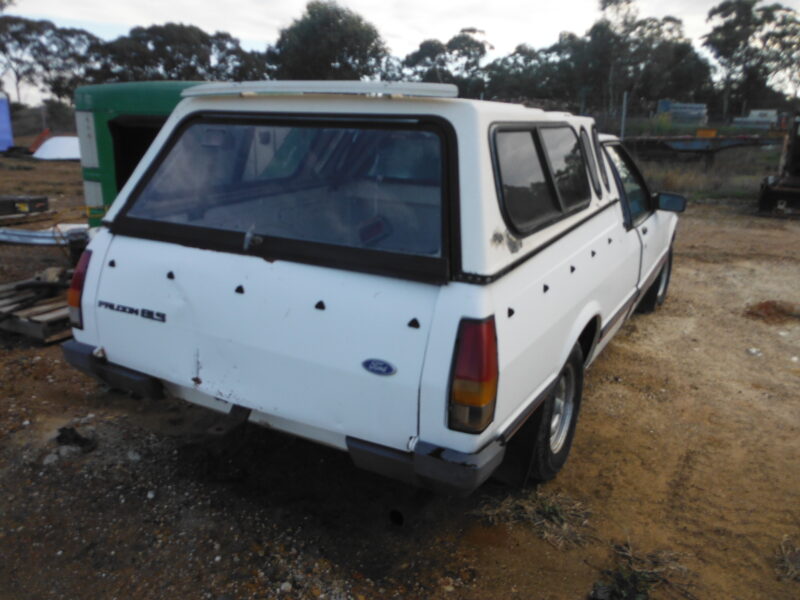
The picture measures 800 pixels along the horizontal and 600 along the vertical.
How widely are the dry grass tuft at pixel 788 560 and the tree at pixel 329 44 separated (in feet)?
133

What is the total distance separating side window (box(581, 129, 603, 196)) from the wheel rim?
4.23ft

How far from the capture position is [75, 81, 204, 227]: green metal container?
21.9 ft

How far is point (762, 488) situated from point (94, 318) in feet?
11.7

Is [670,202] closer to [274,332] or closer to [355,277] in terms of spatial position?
[355,277]

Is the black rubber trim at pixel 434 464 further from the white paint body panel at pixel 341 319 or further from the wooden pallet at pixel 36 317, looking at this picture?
the wooden pallet at pixel 36 317

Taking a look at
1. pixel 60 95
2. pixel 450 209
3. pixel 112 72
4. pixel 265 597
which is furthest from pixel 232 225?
pixel 60 95

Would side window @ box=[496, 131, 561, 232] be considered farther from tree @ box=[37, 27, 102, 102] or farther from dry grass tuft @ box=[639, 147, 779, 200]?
tree @ box=[37, 27, 102, 102]

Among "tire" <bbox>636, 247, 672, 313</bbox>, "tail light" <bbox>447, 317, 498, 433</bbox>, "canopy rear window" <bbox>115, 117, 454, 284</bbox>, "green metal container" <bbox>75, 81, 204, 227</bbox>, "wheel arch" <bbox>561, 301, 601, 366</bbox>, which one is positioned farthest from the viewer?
"green metal container" <bbox>75, 81, 204, 227</bbox>

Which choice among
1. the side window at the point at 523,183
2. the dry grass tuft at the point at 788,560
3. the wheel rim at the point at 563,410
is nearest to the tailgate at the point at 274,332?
the side window at the point at 523,183

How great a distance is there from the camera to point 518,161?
2.72m

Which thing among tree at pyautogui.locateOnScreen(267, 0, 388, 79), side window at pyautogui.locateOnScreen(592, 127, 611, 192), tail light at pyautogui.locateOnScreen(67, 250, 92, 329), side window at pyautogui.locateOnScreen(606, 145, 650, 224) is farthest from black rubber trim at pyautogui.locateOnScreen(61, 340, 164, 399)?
tree at pyautogui.locateOnScreen(267, 0, 388, 79)

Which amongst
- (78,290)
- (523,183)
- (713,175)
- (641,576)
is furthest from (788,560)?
(713,175)

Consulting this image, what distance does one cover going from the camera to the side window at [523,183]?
2513mm

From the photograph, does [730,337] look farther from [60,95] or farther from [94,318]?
[60,95]
